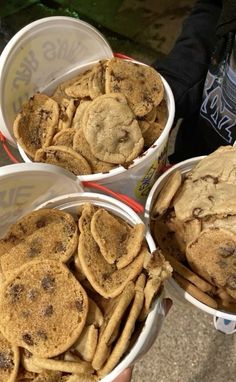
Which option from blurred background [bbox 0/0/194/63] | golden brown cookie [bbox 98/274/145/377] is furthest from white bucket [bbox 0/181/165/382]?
blurred background [bbox 0/0/194/63]

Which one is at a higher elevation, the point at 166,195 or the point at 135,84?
the point at 135,84

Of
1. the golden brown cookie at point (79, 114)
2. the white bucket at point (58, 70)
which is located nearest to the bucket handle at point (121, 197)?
the white bucket at point (58, 70)

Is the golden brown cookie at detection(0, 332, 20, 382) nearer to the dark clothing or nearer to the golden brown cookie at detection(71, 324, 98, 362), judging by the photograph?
the golden brown cookie at detection(71, 324, 98, 362)

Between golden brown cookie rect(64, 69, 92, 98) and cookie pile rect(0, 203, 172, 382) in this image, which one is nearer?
cookie pile rect(0, 203, 172, 382)

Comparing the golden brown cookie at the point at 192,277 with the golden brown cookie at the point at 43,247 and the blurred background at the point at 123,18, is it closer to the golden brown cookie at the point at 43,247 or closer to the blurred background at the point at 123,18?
the golden brown cookie at the point at 43,247

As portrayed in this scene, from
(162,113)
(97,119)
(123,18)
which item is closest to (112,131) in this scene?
(97,119)

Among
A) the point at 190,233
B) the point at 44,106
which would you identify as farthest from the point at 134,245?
the point at 44,106

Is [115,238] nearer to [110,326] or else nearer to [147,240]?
[147,240]

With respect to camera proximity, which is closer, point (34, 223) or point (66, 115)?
point (34, 223)
